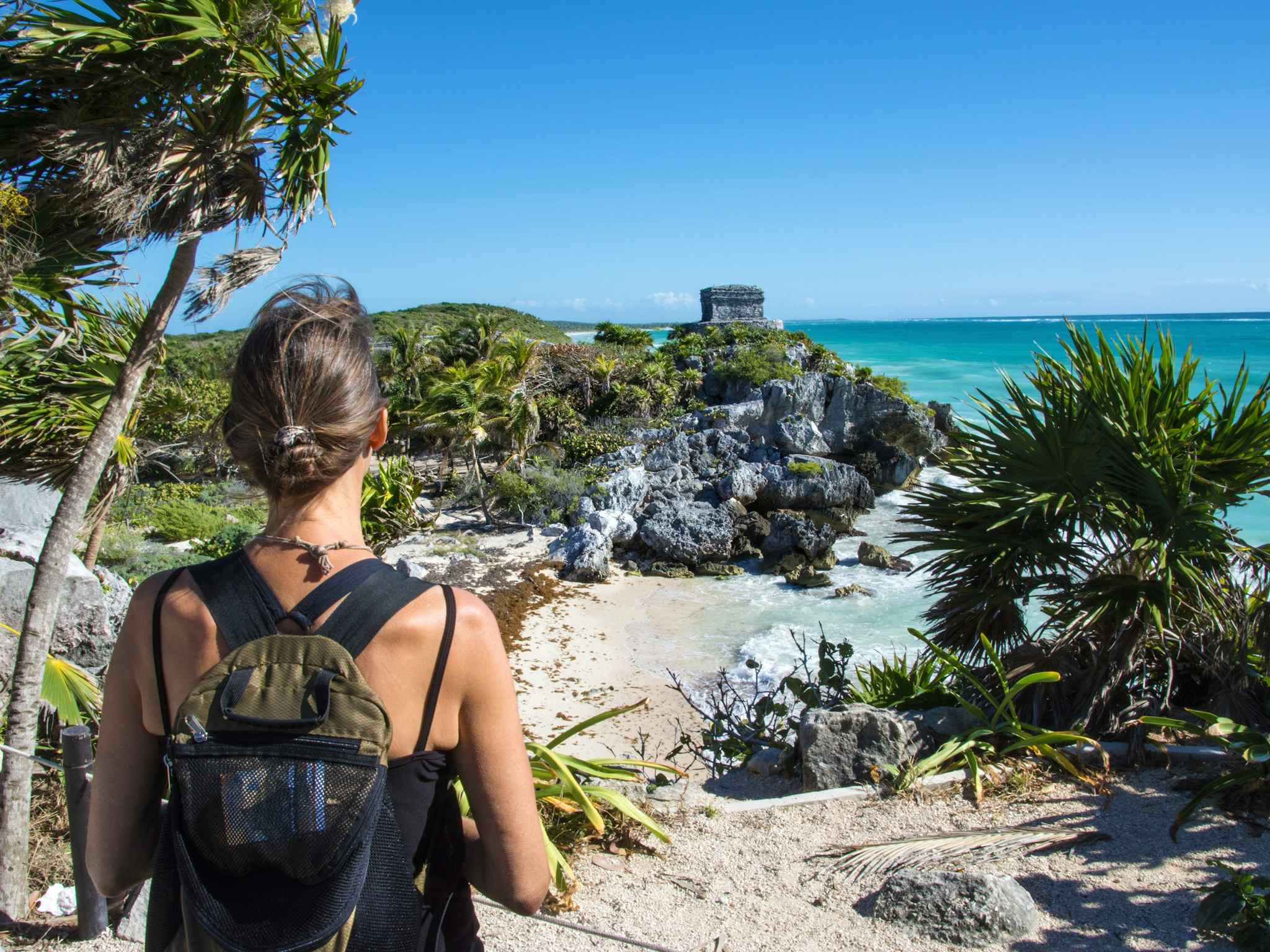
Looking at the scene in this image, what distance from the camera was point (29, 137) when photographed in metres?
2.86

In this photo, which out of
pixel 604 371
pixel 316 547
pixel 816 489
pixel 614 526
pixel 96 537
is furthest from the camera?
pixel 604 371

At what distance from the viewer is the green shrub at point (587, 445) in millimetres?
20766

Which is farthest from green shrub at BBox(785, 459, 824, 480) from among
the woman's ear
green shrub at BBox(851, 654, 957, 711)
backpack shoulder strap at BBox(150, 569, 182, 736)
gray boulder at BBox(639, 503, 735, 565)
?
backpack shoulder strap at BBox(150, 569, 182, 736)

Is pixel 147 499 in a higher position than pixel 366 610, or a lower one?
lower

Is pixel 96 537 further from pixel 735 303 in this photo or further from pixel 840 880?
pixel 735 303

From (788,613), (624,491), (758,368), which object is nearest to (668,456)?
(624,491)

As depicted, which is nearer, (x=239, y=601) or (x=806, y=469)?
(x=239, y=601)

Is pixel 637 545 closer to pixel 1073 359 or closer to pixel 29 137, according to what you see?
pixel 1073 359

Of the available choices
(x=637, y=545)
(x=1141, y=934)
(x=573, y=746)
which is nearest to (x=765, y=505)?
(x=637, y=545)

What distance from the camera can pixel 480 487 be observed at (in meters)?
17.0

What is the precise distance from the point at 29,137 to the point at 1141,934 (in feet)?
15.2

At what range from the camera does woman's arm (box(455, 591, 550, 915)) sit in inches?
46.2

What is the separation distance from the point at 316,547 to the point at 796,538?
15.2 meters

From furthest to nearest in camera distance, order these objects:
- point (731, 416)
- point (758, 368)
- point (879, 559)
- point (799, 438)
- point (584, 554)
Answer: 1. point (758, 368)
2. point (731, 416)
3. point (799, 438)
4. point (879, 559)
5. point (584, 554)
